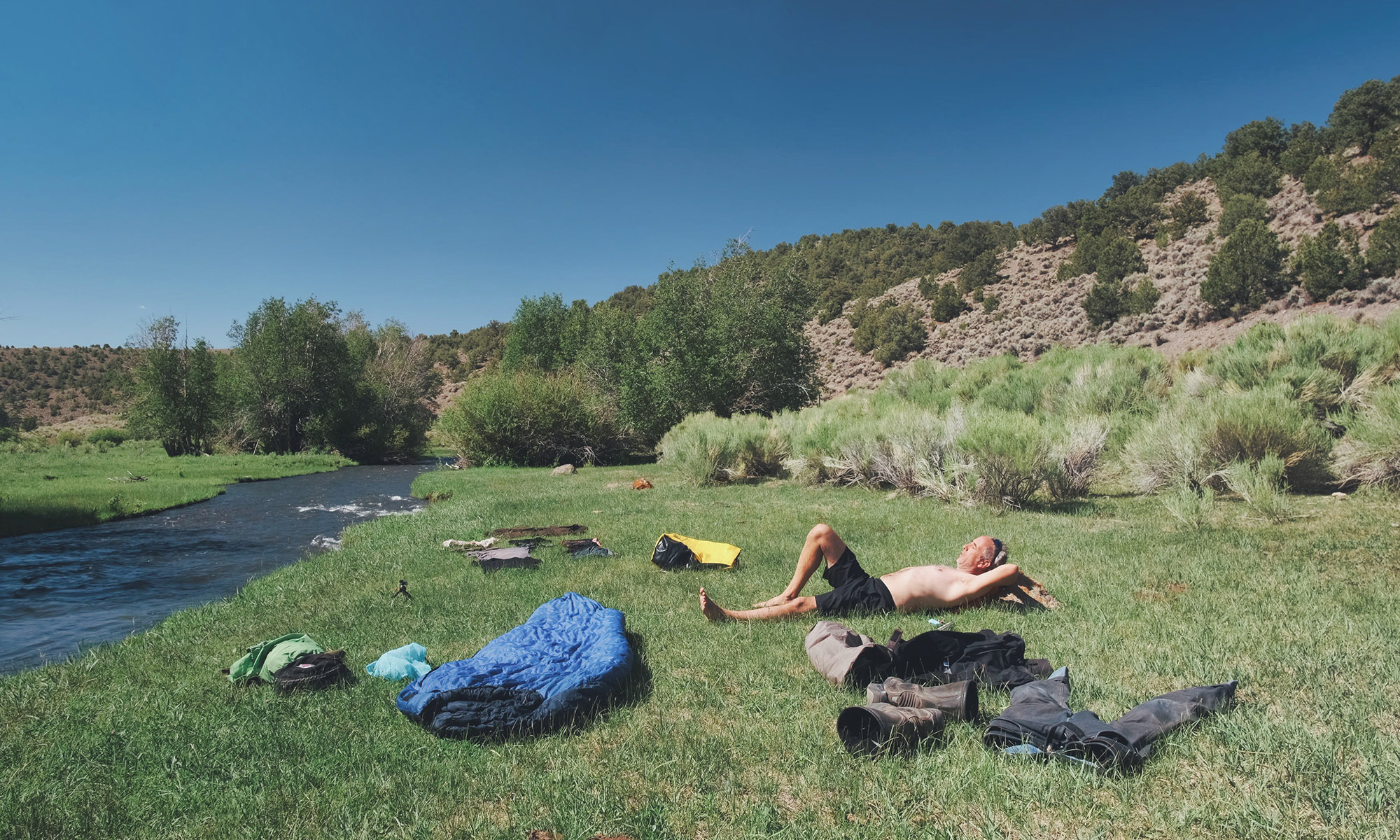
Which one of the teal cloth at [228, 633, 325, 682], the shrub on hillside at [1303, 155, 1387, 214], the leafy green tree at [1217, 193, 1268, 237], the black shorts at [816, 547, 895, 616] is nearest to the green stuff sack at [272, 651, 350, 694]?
the teal cloth at [228, 633, 325, 682]

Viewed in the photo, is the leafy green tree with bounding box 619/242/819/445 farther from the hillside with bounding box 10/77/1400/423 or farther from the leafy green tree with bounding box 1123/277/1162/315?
the leafy green tree with bounding box 1123/277/1162/315

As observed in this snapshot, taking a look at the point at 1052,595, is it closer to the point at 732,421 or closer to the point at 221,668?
the point at 221,668

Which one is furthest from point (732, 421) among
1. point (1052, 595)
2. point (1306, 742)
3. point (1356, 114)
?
point (1356, 114)

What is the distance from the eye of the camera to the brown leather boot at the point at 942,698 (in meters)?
3.29

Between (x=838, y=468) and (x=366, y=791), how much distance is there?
11833mm

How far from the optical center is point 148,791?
3.05 metres

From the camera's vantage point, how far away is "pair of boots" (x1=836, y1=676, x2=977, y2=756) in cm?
306

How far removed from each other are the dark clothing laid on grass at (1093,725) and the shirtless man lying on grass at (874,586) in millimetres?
2000

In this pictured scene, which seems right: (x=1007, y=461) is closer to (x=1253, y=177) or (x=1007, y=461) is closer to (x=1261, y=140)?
(x=1253, y=177)

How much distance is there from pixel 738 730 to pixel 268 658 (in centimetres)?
349

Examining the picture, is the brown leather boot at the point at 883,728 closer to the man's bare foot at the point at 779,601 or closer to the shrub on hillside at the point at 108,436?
the man's bare foot at the point at 779,601

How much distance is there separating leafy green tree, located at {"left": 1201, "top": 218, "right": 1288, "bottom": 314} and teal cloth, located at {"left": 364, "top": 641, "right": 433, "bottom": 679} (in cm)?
3465

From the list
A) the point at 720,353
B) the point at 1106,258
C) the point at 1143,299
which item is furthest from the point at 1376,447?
the point at 1106,258

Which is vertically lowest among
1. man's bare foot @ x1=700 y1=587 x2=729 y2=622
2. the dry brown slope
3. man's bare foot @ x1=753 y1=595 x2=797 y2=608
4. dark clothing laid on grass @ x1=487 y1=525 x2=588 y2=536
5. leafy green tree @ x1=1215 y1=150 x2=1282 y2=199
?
dark clothing laid on grass @ x1=487 y1=525 x2=588 y2=536
